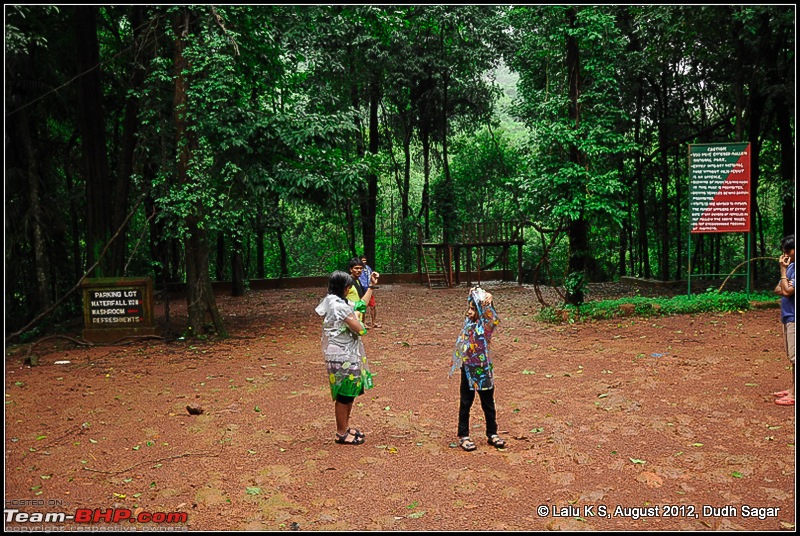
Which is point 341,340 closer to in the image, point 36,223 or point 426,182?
point 36,223

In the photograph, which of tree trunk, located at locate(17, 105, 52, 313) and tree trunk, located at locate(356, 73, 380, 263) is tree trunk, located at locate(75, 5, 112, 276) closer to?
tree trunk, located at locate(17, 105, 52, 313)

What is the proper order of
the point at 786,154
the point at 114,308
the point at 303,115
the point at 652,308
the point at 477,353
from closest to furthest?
the point at 477,353
the point at 114,308
the point at 303,115
the point at 652,308
the point at 786,154

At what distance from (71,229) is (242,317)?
777 cm

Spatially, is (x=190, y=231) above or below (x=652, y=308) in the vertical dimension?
above

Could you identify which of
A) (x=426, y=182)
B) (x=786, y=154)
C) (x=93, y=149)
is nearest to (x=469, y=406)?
(x=93, y=149)

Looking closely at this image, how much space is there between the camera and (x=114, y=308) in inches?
447

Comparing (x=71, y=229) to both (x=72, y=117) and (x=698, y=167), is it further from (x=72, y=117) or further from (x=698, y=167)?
(x=698, y=167)

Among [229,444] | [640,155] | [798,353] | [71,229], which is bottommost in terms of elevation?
[229,444]

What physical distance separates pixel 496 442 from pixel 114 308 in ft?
28.9

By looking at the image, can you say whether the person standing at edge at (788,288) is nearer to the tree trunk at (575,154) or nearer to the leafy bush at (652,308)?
the leafy bush at (652,308)

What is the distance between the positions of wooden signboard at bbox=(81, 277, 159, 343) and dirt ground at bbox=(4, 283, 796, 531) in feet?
4.03

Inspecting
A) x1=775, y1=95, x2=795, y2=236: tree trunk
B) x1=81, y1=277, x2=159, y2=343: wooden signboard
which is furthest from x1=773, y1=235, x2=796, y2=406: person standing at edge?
x1=775, y1=95, x2=795, y2=236: tree trunk

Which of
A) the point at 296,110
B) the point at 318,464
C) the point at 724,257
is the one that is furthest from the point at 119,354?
the point at 724,257

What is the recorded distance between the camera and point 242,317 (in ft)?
47.5
